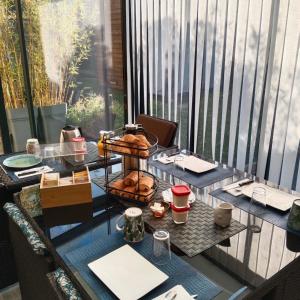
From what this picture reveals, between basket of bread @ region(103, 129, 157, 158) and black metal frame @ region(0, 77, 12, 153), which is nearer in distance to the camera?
basket of bread @ region(103, 129, 157, 158)

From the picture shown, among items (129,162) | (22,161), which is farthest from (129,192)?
(22,161)

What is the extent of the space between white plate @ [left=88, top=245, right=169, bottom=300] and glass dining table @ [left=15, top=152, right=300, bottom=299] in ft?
0.06

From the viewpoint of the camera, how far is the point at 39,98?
10.5 ft

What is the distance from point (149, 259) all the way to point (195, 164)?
2.84 feet

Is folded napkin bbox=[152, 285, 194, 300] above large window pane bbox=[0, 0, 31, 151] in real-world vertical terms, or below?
below

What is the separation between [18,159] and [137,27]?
2.17 meters

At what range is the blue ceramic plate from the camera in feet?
5.96

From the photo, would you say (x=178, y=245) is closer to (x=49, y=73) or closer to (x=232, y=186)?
(x=232, y=186)

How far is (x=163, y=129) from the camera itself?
238 cm

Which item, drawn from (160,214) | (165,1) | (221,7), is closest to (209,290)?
(160,214)

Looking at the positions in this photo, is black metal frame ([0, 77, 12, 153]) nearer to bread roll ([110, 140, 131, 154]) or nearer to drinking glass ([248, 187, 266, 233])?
bread roll ([110, 140, 131, 154])

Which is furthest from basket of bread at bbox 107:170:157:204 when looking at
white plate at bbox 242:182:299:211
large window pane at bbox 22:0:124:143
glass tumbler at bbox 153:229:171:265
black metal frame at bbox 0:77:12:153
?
large window pane at bbox 22:0:124:143

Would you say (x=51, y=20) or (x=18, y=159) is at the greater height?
(x=51, y=20)

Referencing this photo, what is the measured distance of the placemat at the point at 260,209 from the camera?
1.23 meters
